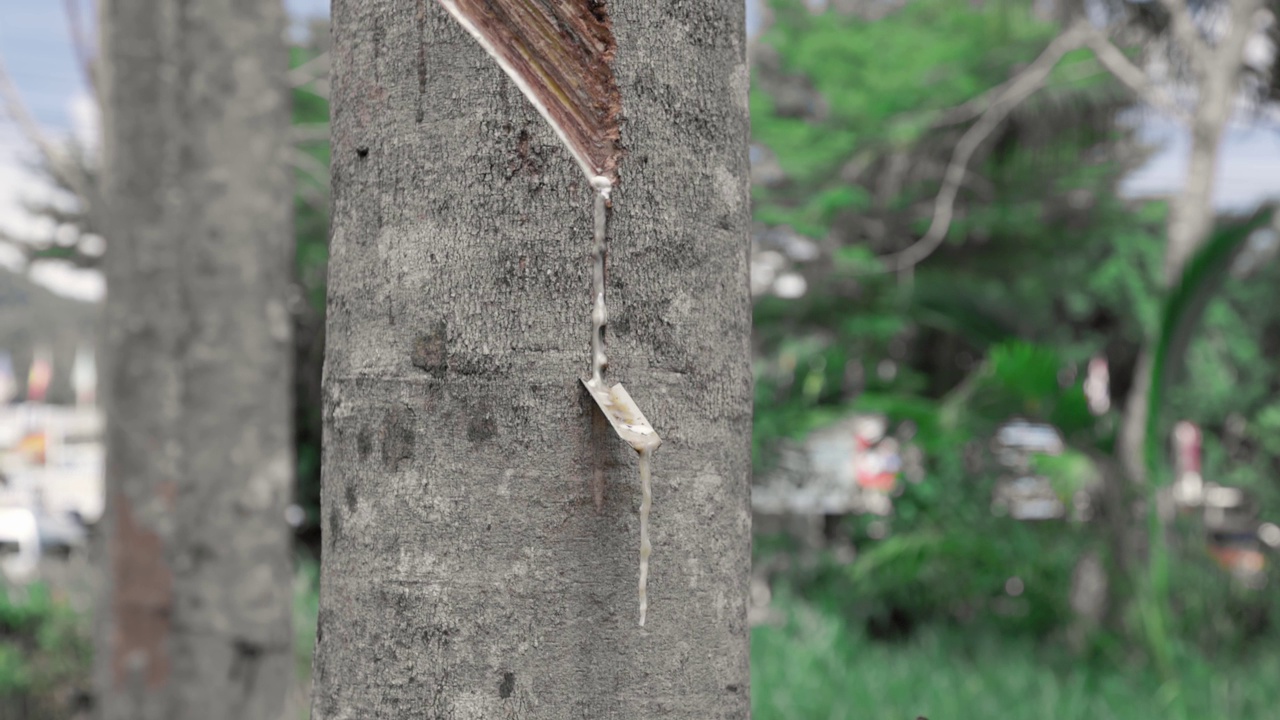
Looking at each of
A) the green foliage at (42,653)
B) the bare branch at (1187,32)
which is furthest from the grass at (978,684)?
the bare branch at (1187,32)

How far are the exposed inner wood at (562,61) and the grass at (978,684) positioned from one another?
4.40 metres

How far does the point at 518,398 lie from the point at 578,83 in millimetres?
240

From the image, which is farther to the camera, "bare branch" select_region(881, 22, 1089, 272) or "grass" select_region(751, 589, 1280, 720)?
"bare branch" select_region(881, 22, 1089, 272)

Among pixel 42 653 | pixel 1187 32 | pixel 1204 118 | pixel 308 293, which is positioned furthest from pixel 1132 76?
pixel 42 653

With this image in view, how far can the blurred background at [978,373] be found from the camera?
19.5 feet

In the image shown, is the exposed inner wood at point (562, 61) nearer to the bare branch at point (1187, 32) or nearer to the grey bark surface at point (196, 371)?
the grey bark surface at point (196, 371)

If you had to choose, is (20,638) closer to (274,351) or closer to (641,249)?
(274,351)

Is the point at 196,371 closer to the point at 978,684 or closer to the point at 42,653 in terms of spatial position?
the point at 42,653

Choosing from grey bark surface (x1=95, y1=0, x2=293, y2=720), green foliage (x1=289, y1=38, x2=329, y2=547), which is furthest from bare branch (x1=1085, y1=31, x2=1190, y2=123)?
grey bark surface (x1=95, y1=0, x2=293, y2=720)

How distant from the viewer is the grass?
207 inches

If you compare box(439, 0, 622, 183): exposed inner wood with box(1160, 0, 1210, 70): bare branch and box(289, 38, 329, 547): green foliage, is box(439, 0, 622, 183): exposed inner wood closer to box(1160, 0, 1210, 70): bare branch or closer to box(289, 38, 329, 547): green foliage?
box(1160, 0, 1210, 70): bare branch

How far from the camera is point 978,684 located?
5.80m

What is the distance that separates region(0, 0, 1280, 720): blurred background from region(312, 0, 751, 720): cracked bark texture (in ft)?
12.9

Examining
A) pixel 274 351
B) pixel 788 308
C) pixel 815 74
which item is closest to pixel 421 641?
pixel 274 351
